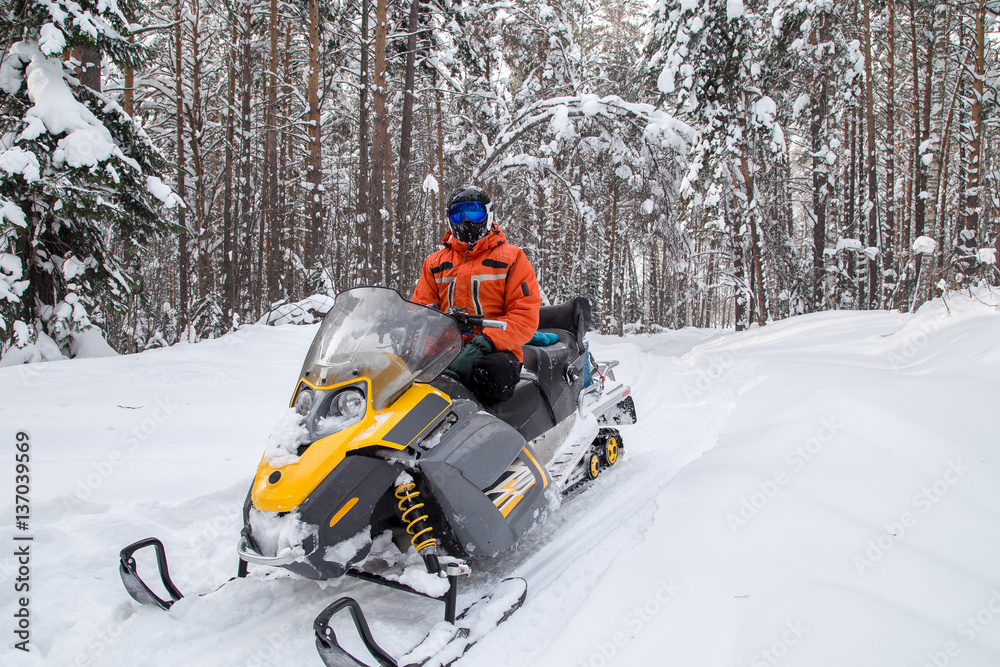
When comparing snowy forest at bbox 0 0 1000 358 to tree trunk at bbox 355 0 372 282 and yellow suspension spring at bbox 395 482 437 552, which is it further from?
yellow suspension spring at bbox 395 482 437 552

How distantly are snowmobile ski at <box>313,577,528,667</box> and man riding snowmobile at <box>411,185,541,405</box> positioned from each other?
0.97 metres

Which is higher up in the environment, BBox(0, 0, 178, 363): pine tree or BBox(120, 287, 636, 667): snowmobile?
BBox(0, 0, 178, 363): pine tree

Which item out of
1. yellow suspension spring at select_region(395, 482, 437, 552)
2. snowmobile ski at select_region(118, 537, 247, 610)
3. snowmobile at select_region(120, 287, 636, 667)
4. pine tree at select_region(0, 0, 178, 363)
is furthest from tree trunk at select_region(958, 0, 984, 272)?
pine tree at select_region(0, 0, 178, 363)

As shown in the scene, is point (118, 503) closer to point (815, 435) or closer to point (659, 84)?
point (815, 435)

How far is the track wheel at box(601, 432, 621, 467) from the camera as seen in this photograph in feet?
13.1

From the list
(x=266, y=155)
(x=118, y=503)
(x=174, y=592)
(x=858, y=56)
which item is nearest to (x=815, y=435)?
(x=174, y=592)

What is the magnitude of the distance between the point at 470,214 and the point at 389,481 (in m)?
1.54

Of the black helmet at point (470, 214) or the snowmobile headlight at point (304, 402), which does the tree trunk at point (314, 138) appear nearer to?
the black helmet at point (470, 214)

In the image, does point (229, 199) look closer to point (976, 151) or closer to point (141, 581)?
point (141, 581)

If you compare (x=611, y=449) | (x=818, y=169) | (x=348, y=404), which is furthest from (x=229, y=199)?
(x=818, y=169)

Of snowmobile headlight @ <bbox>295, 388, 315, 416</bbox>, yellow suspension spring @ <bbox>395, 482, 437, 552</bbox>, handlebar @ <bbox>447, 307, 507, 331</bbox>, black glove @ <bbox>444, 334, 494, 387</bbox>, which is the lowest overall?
yellow suspension spring @ <bbox>395, 482, 437, 552</bbox>

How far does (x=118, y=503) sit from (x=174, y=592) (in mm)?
1019

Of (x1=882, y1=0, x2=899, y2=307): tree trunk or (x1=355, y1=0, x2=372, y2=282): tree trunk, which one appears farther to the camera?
(x1=882, y1=0, x2=899, y2=307): tree trunk

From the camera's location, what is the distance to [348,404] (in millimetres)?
2295
